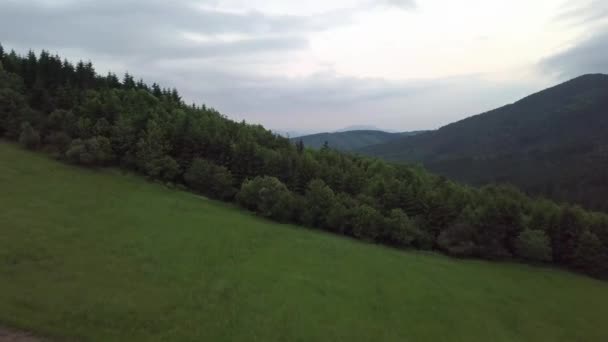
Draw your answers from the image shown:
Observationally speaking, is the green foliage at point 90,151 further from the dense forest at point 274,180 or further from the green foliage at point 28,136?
the green foliage at point 28,136

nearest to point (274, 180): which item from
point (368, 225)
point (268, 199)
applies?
point (268, 199)

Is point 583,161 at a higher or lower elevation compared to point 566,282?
higher

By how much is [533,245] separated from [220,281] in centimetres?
5012

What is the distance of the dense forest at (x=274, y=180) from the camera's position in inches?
2388

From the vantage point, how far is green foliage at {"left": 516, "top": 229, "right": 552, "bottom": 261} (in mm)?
57938

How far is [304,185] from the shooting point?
73.9 metres

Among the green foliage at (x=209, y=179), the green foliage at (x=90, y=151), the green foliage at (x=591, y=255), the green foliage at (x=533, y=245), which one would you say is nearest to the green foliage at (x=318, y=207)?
the green foliage at (x=209, y=179)

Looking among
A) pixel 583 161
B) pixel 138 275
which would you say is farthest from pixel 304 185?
pixel 583 161

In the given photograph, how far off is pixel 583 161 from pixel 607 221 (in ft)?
425

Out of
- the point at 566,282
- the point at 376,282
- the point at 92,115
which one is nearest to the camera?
the point at 376,282

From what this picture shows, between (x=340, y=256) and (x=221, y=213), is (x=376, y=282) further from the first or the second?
(x=221, y=213)

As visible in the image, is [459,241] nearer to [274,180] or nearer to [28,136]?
[274,180]

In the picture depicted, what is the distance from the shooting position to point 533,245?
57.9 meters

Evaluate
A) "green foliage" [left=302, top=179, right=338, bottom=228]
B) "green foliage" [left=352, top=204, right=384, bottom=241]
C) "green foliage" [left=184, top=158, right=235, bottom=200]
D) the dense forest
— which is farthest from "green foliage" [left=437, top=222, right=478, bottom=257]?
"green foliage" [left=184, top=158, right=235, bottom=200]
